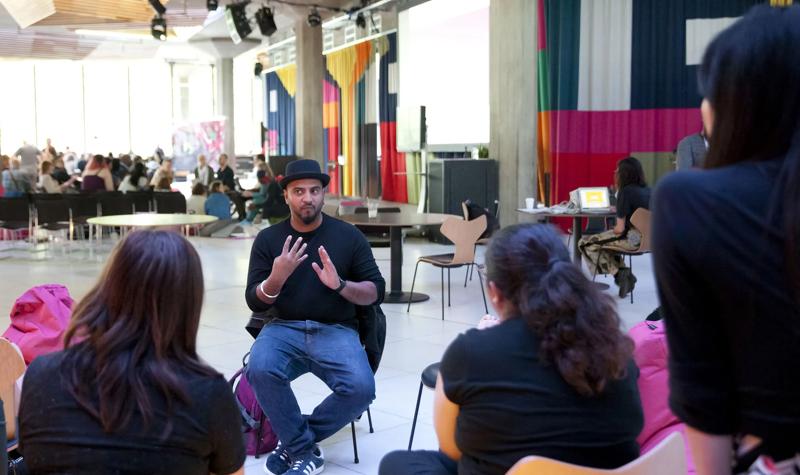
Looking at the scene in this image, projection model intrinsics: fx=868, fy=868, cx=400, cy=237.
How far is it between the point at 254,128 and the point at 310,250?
26.9 meters

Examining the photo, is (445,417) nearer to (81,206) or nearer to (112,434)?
(112,434)

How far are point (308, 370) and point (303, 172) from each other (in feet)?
2.85

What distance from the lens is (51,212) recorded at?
10.4 meters

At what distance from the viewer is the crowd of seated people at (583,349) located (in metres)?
1.00

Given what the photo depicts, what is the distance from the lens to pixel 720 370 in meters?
1.05

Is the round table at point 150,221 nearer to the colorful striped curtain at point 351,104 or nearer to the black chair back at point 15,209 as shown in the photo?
the black chair back at point 15,209

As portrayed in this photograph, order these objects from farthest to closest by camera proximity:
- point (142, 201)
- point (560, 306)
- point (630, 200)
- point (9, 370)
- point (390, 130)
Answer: point (390, 130) → point (142, 201) → point (630, 200) → point (9, 370) → point (560, 306)

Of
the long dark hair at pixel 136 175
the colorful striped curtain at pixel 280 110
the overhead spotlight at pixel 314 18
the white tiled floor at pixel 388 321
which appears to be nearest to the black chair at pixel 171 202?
the white tiled floor at pixel 388 321

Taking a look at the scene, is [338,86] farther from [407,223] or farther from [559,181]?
[407,223]

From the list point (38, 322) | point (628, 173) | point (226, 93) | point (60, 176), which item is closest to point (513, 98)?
point (628, 173)

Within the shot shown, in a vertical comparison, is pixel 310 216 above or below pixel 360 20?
below

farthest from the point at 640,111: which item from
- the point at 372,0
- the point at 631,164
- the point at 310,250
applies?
the point at 310,250

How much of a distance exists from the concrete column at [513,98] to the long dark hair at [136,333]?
30.6ft

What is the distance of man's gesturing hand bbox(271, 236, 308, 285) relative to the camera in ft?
11.2
